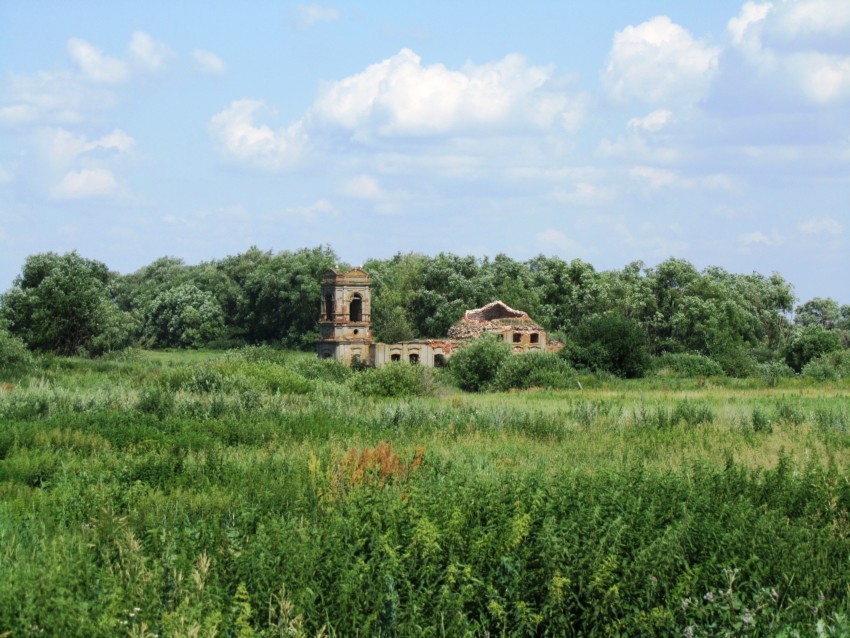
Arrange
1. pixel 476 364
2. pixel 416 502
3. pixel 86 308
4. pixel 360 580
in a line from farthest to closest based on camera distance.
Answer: pixel 86 308, pixel 476 364, pixel 416 502, pixel 360 580

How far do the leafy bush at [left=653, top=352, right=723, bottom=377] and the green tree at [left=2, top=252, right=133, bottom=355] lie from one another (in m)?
31.2

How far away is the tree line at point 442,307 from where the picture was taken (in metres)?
58.6

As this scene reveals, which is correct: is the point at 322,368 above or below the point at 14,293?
below

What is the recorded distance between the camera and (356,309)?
60.4 metres

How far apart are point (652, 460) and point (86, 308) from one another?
49.5m

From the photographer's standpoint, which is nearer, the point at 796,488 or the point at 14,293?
the point at 796,488

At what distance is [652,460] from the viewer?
606 inches

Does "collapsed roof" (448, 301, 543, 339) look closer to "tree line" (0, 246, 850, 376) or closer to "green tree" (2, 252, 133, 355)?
"tree line" (0, 246, 850, 376)

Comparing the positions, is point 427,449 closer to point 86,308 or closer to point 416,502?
point 416,502

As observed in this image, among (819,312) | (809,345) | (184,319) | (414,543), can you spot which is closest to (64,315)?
(184,319)

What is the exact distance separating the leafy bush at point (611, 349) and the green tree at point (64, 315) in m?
27.4

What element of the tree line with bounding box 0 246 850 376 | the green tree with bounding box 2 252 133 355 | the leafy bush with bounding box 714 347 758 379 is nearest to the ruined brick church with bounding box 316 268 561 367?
the tree line with bounding box 0 246 850 376

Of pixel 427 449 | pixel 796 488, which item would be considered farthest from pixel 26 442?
pixel 796 488

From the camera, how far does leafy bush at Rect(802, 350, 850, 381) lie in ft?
155
